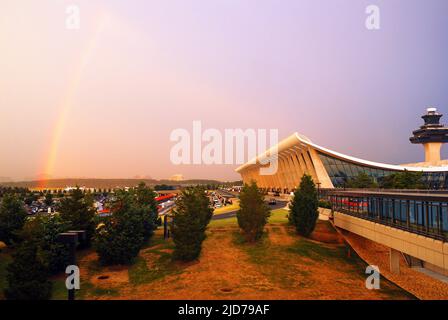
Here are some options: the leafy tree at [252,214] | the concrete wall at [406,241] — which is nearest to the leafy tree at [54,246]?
the leafy tree at [252,214]

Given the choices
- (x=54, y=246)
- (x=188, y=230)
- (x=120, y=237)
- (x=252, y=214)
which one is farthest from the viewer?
(x=252, y=214)

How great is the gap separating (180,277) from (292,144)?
53370 mm

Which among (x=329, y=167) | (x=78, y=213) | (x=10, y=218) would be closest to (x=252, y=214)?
(x=78, y=213)

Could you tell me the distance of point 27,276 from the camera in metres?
17.8

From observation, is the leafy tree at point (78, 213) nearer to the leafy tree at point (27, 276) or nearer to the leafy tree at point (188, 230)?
the leafy tree at point (188, 230)

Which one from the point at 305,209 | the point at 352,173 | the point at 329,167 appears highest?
the point at 329,167

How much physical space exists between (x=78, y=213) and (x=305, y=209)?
18837 mm

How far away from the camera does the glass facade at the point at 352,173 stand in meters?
69.8

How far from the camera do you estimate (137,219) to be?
25.5 m

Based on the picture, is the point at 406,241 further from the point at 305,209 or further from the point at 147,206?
the point at 147,206

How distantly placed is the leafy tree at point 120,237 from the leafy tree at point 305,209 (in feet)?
45.4
